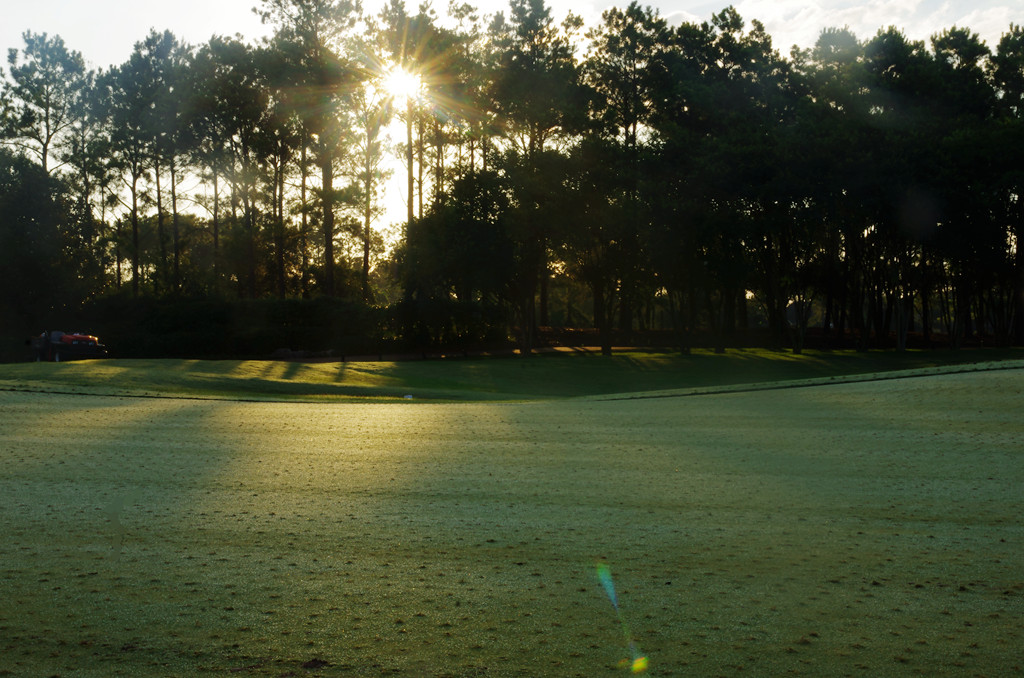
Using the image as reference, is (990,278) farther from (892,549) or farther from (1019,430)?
(892,549)

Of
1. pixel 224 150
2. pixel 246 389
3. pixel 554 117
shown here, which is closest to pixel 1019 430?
pixel 246 389

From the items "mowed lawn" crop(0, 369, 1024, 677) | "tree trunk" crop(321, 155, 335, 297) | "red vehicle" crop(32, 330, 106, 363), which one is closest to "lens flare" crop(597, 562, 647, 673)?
"mowed lawn" crop(0, 369, 1024, 677)

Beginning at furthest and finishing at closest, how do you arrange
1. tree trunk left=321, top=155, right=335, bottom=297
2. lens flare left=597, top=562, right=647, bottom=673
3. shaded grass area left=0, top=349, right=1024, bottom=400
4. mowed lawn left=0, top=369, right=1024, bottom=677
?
tree trunk left=321, top=155, right=335, bottom=297, shaded grass area left=0, top=349, right=1024, bottom=400, mowed lawn left=0, top=369, right=1024, bottom=677, lens flare left=597, top=562, right=647, bottom=673

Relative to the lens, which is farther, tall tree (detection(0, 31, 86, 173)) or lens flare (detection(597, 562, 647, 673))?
tall tree (detection(0, 31, 86, 173))

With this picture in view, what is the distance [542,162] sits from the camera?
50812 mm

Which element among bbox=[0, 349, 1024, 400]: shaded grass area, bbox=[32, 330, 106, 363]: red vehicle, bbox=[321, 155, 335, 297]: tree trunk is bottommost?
bbox=[0, 349, 1024, 400]: shaded grass area

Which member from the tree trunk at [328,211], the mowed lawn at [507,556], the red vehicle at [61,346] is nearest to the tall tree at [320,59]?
the tree trunk at [328,211]

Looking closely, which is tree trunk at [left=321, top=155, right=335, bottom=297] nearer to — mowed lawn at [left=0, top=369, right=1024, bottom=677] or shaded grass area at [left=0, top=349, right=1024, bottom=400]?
shaded grass area at [left=0, top=349, right=1024, bottom=400]

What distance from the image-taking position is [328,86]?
178 ft

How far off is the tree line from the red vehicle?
11.5 m

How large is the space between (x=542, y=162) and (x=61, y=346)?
2598 cm

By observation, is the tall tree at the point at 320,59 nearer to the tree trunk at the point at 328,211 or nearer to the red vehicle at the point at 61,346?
the tree trunk at the point at 328,211

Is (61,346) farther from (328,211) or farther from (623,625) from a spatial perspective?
(623,625)

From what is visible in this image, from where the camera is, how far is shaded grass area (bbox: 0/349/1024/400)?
27.8m
